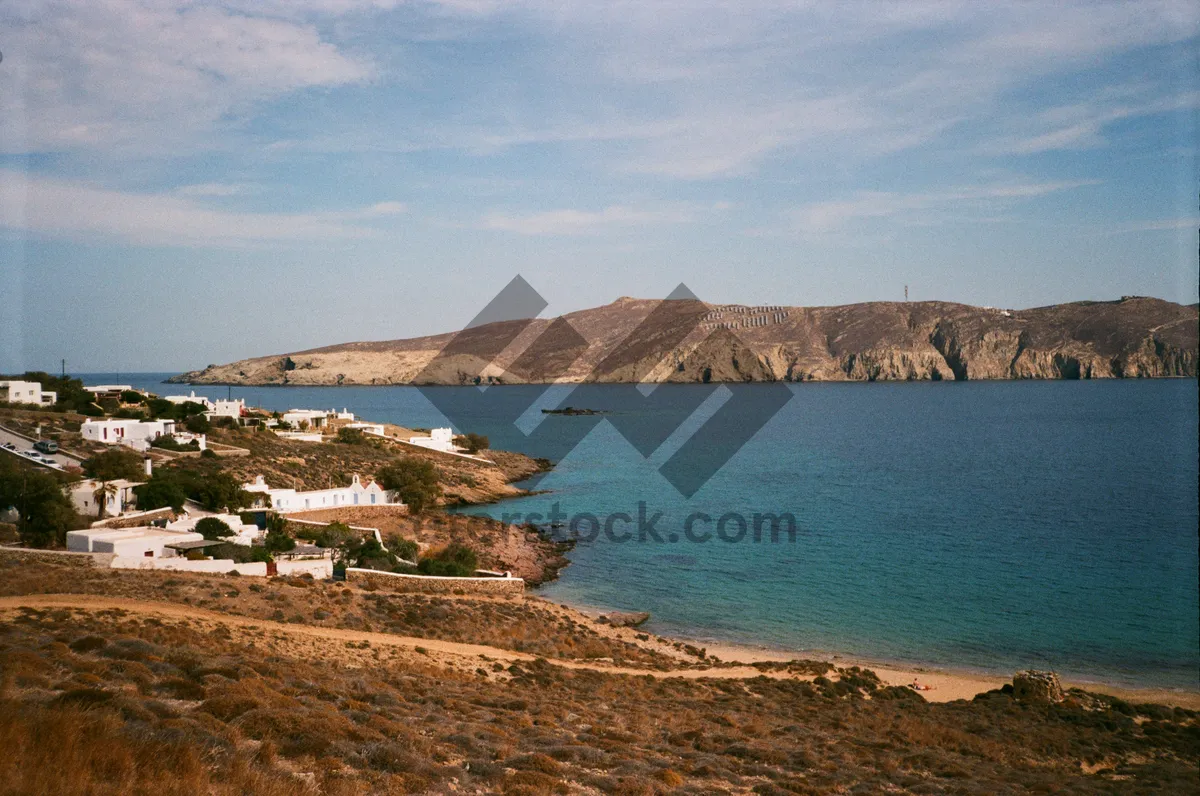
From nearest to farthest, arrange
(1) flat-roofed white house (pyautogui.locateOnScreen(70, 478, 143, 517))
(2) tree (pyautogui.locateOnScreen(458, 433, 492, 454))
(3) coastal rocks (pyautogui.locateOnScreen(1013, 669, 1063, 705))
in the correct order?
(3) coastal rocks (pyautogui.locateOnScreen(1013, 669, 1063, 705)) → (1) flat-roofed white house (pyautogui.locateOnScreen(70, 478, 143, 517)) → (2) tree (pyautogui.locateOnScreen(458, 433, 492, 454))

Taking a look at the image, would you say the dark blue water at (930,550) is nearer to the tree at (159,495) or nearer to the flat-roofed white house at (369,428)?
the flat-roofed white house at (369,428)

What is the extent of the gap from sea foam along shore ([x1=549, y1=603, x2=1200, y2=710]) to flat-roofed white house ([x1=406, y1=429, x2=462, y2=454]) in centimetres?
3791

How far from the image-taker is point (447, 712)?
11.0 meters

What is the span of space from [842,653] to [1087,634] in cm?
749

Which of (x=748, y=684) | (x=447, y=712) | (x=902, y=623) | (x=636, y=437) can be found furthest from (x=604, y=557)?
(x=636, y=437)

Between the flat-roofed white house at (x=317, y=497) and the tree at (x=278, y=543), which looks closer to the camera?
the tree at (x=278, y=543)

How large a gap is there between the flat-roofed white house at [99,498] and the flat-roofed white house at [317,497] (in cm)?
445

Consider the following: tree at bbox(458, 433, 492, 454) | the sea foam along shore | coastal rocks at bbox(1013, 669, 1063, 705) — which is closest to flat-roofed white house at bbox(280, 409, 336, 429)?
tree at bbox(458, 433, 492, 454)

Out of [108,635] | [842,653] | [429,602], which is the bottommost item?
[842,653]

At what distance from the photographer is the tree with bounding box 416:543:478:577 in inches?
1005

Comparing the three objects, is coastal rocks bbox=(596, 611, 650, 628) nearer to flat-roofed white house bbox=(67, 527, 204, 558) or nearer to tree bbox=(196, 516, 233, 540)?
tree bbox=(196, 516, 233, 540)

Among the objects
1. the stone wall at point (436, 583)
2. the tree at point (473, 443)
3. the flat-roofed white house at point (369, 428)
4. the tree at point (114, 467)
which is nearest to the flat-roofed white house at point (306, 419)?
the flat-roofed white house at point (369, 428)

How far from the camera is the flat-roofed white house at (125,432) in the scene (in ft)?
123

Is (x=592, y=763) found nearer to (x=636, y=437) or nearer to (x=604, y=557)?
(x=604, y=557)
